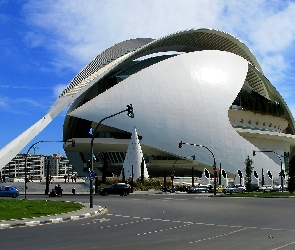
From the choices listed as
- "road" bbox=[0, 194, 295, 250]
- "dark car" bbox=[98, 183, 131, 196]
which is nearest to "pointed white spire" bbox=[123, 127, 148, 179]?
"dark car" bbox=[98, 183, 131, 196]

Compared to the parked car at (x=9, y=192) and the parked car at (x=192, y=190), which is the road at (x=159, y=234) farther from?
the parked car at (x=192, y=190)

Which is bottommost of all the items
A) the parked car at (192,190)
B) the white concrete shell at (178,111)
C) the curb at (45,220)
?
the parked car at (192,190)

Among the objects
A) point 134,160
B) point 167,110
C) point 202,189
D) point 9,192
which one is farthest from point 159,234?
point 167,110

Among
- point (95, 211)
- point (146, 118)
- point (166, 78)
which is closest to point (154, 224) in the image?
point (95, 211)

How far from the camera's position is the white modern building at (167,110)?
60.4 m

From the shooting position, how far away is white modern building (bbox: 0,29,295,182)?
60438 mm

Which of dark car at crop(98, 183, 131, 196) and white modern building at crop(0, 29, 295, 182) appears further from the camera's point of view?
white modern building at crop(0, 29, 295, 182)

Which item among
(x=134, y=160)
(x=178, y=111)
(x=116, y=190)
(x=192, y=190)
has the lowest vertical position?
(x=192, y=190)

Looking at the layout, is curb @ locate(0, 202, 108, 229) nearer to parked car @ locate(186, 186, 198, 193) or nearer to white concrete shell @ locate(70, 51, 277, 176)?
parked car @ locate(186, 186, 198, 193)

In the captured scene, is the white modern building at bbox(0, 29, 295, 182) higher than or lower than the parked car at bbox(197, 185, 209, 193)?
higher

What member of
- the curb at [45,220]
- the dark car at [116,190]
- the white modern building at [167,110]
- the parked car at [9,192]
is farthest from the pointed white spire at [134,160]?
the curb at [45,220]

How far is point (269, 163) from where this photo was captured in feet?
212

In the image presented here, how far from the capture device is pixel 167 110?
6147cm

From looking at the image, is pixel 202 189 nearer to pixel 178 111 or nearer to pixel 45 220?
pixel 178 111
